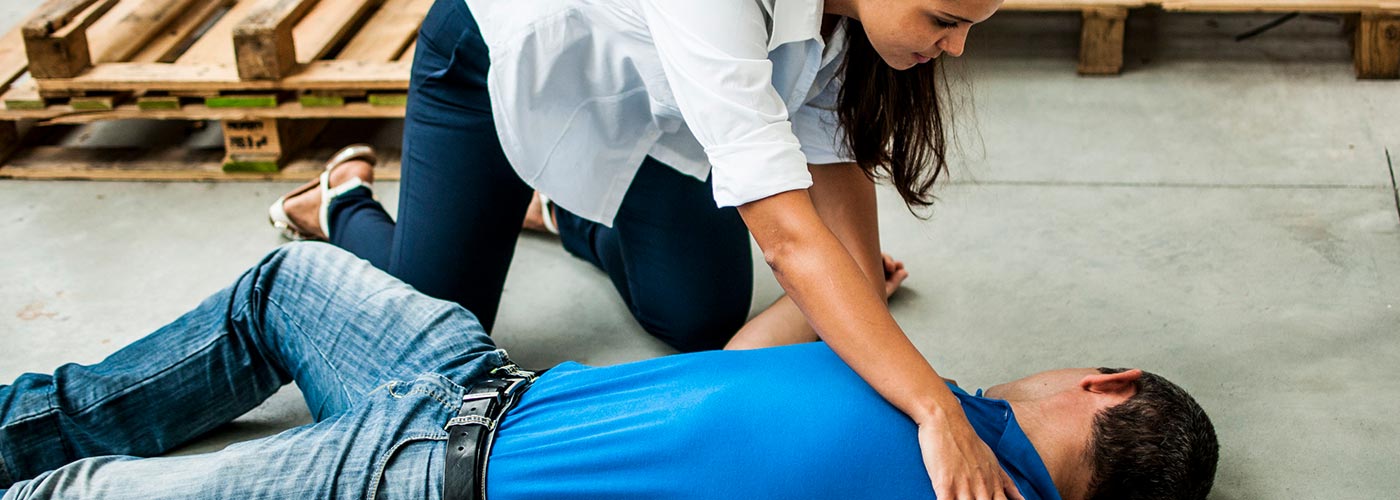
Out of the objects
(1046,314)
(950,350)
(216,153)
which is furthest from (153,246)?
(1046,314)

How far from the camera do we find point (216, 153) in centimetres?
389

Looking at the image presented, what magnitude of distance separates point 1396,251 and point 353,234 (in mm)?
2568

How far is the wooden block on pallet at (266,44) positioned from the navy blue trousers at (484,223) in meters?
0.85

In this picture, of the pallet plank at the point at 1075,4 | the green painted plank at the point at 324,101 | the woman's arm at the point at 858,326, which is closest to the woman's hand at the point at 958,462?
the woman's arm at the point at 858,326

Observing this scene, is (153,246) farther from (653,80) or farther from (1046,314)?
(1046,314)

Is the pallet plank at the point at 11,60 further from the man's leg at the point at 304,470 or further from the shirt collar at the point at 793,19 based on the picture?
the shirt collar at the point at 793,19

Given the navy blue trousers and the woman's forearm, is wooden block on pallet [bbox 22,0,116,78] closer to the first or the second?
the navy blue trousers

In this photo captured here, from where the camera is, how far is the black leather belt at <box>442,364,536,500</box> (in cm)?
180

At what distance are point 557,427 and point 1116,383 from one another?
0.88 meters

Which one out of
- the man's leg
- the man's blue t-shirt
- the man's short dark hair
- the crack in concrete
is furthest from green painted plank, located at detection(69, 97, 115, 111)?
the crack in concrete

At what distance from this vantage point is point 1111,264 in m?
3.23

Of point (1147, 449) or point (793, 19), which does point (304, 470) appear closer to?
point (793, 19)

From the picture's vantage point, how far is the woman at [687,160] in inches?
71.7

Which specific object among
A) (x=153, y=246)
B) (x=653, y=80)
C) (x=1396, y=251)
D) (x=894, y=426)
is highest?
(x=653, y=80)
